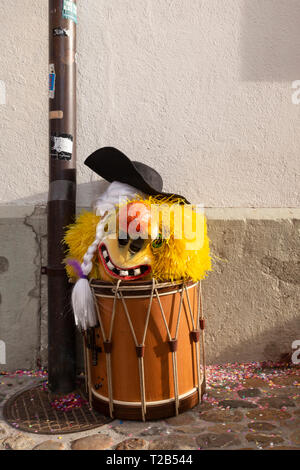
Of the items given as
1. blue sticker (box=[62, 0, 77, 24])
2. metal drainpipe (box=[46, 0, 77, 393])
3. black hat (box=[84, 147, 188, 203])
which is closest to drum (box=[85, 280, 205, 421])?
metal drainpipe (box=[46, 0, 77, 393])

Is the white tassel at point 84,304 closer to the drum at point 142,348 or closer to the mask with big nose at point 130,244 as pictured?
the drum at point 142,348

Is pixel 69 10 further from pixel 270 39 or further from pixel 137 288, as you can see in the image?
pixel 137 288

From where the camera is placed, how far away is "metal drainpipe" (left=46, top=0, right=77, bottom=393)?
99.1 inches

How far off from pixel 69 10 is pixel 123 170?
114 centimetres

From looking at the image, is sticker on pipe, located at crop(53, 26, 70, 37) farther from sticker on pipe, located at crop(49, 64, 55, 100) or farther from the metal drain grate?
the metal drain grate

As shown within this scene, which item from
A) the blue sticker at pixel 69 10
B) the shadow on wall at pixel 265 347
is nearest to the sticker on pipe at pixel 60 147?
the blue sticker at pixel 69 10

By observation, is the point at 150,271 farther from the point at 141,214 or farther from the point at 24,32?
the point at 24,32

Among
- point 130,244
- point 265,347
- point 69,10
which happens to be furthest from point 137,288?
point 69,10

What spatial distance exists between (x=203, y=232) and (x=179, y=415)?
3.44 feet

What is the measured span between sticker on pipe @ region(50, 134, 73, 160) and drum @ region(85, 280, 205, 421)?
2.91 feet

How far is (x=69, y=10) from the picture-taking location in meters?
2.53

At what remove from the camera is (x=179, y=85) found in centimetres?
287
